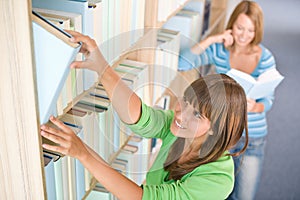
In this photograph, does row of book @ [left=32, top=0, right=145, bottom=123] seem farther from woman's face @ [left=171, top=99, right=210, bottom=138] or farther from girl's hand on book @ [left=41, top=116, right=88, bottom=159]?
woman's face @ [left=171, top=99, right=210, bottom=138]

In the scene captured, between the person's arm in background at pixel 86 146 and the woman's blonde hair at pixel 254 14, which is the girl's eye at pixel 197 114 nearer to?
the person's arm in background at pixel 86 146

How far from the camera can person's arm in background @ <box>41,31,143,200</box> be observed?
3.13 ft

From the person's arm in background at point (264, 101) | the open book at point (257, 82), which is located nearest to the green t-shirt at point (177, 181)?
the open book at point (257, 82)

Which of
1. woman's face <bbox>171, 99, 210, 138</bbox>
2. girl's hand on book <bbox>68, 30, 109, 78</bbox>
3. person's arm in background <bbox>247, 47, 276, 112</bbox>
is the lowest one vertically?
person's arm in background <bbox>247, 47, 276, 112</bbox>

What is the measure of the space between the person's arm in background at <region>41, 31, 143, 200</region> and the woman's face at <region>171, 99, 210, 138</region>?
12 centimetres

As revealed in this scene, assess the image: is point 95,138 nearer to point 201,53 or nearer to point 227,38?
point 201,53

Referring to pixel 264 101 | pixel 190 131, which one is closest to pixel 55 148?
pixel 190 131

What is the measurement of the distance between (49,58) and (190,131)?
1.53 feet

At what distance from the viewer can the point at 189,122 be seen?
118 centimetres

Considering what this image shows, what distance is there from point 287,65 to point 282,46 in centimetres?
50

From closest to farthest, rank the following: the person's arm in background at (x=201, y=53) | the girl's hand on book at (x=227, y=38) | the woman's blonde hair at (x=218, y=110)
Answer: the woman's blonde hair at (x=218, y=110) → the person's arm in background at (x=201, y=53) → the girl's hand on book at (x=227, y=38)

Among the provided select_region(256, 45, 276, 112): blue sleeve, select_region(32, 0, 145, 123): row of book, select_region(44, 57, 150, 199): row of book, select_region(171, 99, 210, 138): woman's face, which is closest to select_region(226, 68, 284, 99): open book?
select_region(256, 45, 276, 112): blue sleeve

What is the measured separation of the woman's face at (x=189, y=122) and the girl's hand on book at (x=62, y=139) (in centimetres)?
32

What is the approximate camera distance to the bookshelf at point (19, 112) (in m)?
0.81
